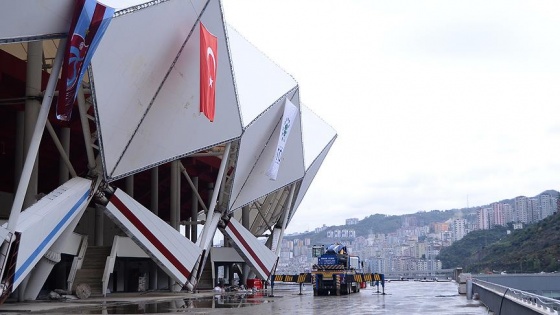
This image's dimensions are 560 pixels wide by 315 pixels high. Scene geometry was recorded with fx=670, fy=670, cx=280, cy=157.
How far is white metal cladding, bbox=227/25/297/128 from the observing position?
4006 centimetres

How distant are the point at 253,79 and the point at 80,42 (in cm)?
2165

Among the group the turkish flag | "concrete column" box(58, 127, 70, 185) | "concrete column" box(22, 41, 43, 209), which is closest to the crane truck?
the turkish flag

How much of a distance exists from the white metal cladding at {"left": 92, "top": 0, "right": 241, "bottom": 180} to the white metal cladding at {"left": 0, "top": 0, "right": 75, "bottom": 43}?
3.59 m

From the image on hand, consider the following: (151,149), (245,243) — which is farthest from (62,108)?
(245,243)

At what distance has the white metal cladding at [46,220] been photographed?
22616 mm

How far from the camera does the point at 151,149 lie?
3023 centimetres

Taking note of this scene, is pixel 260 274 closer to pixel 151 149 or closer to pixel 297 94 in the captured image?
pixel 297 94

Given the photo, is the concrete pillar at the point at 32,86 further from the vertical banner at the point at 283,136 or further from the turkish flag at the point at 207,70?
the vertical banner at the point at 283,136

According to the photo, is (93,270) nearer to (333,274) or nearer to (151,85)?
(151,85)

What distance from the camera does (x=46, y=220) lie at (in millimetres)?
24156

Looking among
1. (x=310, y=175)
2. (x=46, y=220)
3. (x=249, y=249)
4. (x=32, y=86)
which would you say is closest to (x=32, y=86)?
(x=32, y=86)

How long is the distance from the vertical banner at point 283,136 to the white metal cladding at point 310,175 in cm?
952

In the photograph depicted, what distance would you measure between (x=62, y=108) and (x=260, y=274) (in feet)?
89.9

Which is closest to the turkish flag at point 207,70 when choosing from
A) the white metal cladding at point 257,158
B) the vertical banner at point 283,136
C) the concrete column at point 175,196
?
the white metal cladding at point 257,158
